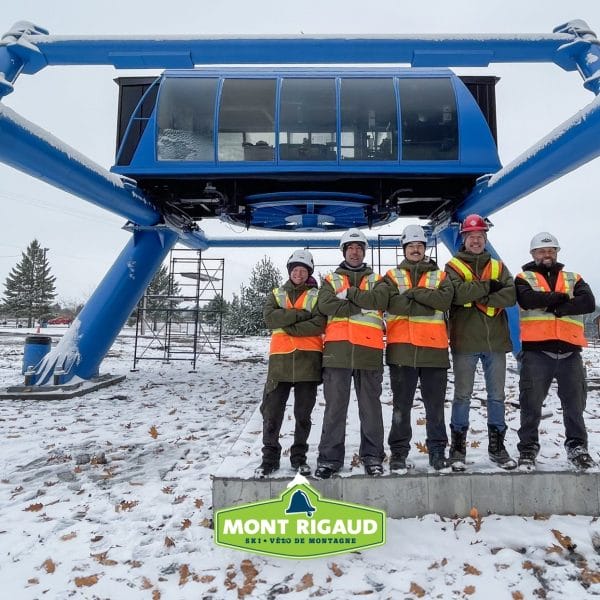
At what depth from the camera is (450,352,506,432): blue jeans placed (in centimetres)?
400

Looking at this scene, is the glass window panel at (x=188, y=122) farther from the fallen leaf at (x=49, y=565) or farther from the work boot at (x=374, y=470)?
the fallen leaf at (x=49, y=565)

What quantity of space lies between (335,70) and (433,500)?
308 inches

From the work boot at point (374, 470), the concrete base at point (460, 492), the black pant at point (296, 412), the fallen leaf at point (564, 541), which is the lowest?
the fallen leaf at point (564, 541)

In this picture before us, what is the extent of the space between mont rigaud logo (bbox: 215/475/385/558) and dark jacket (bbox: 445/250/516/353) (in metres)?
1.84

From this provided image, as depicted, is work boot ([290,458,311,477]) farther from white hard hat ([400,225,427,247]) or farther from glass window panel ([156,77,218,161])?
glass window panel ([156,77,218,161])

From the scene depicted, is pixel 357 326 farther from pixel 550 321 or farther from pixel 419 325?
pixel 550 321

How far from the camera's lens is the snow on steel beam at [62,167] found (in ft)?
18.2

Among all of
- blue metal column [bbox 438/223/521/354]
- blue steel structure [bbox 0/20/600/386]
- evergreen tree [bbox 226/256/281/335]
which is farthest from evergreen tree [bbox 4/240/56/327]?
blue metal column [bbox 438/223/521/354]

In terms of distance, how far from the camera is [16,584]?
3.03 m

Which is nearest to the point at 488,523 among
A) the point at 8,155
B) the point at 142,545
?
the point at 142,545

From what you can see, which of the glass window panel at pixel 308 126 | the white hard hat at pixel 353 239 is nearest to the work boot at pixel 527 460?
the white hard hat at pixel 353 239

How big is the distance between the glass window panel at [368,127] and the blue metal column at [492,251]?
9.18 ft

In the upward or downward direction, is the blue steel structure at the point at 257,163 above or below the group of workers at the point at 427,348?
above

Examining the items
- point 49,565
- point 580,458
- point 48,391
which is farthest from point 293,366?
point 48,391
